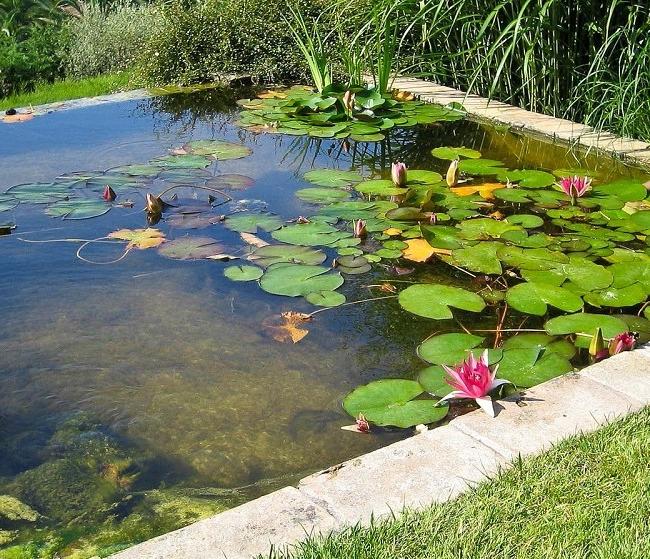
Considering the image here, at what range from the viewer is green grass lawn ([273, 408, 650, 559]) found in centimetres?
161

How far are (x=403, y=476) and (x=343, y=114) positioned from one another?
146 inches

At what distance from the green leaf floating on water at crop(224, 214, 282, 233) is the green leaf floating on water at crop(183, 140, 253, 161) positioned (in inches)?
37.3

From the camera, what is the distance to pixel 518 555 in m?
1.61

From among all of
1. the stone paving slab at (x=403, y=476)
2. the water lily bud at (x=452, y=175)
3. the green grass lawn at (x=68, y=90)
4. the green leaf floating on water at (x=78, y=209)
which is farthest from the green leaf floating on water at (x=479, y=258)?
the green grass lawn at (x=68, y=90)

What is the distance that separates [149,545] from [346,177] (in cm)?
284

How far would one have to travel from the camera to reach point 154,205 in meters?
3.68

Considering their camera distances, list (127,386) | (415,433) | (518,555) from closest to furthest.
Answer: (518,555) → (415,433) → (127,386)

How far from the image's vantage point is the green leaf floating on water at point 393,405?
7.30ft

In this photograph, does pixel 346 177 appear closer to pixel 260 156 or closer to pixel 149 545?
pixel 260 156

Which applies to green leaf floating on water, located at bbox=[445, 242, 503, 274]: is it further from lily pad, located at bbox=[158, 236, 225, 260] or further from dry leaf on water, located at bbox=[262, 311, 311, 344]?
lily pad, located at bbox=[158, 236, 225, 260]

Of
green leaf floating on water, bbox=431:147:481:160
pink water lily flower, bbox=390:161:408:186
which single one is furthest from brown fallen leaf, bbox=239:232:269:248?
green leaf floating on water, bbox=431:147:481:160

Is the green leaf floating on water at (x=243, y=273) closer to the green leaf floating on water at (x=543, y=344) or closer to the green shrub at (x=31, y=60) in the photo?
the green leaf floating on water at (x=543, y=344)

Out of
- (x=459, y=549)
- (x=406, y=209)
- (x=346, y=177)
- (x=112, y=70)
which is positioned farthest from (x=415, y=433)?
(x=112, y=70)

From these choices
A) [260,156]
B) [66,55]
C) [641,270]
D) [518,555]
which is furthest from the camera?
[66,55]
